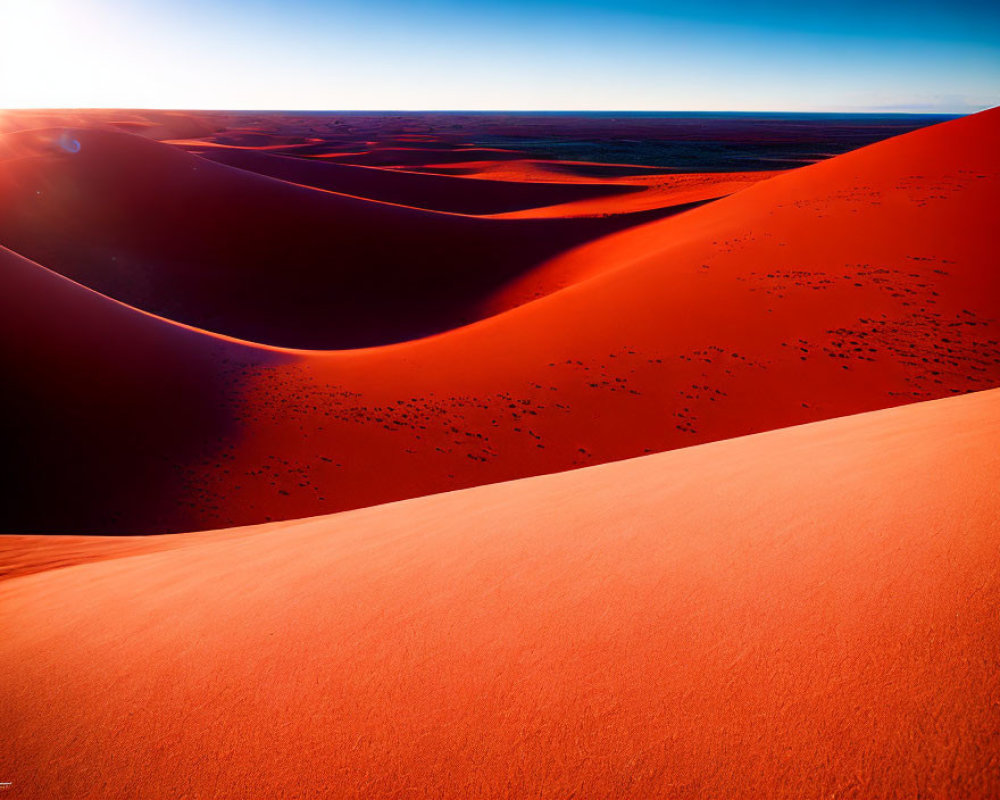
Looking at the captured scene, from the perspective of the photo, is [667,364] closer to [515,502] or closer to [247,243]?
[515,502]

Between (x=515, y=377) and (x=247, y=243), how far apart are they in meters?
15.3

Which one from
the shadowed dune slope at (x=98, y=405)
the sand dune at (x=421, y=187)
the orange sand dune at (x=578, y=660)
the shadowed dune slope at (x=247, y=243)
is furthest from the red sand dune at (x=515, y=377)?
the sand dune at (x=421, y=187)

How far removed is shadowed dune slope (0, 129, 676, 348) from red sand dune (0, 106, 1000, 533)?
5611mm

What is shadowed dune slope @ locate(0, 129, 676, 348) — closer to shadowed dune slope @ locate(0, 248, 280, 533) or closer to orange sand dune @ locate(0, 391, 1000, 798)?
shadowed dune slope @ locate(0, 248, 280, 533)

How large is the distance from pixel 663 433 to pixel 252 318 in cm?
1340

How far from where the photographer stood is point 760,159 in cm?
6397

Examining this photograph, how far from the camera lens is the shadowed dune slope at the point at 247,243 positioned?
17188 mm

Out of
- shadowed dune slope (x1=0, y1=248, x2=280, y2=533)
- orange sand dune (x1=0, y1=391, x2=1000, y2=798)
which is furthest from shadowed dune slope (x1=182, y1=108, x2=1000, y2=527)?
orange sand dune (x1=0, y1=391, x2=1000, y2=798)

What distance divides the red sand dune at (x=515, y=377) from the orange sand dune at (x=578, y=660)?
4.50 metres

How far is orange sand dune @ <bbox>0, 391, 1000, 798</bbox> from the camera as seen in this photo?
5.25 ft

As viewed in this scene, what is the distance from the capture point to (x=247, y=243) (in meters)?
20.9

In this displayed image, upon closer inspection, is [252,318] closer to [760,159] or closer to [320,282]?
[320,282]

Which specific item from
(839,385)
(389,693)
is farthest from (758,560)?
(839,385)

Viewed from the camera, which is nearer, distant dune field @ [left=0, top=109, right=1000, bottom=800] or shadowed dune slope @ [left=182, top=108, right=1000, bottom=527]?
distant dune field @ [left=0, top=109, right=1000, bottom=800]
